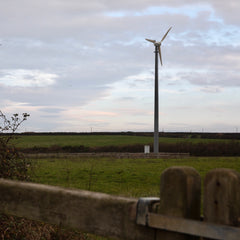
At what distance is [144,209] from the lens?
2.34 metres

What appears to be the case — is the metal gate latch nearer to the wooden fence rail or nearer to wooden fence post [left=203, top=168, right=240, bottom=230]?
the wooden fence rail

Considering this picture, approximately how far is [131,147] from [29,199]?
164 ft

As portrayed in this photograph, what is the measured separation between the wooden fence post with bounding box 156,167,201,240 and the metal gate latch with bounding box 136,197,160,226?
109 millimetres

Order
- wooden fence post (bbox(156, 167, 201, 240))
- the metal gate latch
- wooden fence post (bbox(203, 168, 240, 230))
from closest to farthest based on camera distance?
wooden fence post (bbox(203, 168, 240, 230))
wooden fence post (bbox(156, 167, 201, 240))
the metal gate latch

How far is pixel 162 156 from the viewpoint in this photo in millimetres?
35656

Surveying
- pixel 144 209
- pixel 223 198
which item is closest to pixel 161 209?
pixel 144 209

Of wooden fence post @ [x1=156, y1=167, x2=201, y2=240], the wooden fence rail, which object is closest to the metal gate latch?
the wooden fence rail

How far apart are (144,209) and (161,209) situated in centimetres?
12

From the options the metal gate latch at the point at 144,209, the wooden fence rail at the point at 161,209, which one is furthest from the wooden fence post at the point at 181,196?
the metal gate latch at the point at 144,209

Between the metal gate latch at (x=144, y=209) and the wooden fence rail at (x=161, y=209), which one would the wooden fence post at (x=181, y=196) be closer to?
the wooden fence rail at (x=161, y=209)

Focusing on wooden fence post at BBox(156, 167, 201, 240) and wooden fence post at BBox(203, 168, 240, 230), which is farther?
wooden fence post at BBox(156, 167, 201, 240)

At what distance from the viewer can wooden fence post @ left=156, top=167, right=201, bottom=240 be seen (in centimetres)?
221

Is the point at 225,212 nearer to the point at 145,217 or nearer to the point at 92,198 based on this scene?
the point at 145,217

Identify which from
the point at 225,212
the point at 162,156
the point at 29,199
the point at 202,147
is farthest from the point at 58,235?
the point at 202,147
